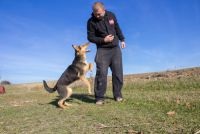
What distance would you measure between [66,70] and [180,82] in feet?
16.0

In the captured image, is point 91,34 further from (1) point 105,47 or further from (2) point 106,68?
(2) point 106,68

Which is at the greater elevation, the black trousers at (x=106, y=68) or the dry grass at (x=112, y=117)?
the black trousers at (x=106, y=68)

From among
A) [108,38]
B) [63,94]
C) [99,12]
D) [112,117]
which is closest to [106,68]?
[108,38]

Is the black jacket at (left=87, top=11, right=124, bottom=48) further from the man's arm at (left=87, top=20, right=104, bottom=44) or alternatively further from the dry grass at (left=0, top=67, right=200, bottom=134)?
the dry grass at (left=0, top=67, right=200, bottom=134)

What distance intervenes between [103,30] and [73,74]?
1.55m

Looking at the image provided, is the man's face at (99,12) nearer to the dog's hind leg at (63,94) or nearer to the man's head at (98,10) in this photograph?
the man's head at (98,10)

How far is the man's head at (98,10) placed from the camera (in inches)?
402

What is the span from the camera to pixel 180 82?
46.6 feet

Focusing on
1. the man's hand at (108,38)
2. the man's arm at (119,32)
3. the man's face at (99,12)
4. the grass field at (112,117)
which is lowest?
the grass field at (112,117)

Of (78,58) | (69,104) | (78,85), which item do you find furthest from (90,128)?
(78,85)

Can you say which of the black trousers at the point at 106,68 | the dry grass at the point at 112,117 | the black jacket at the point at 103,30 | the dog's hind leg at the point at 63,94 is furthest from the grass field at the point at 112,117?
the black jacket at the point at 103,30

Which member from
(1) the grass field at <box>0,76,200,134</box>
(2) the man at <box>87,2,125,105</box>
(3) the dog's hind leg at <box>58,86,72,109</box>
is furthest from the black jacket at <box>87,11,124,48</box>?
(1) the grass field at <box>0,76,200,134</box>

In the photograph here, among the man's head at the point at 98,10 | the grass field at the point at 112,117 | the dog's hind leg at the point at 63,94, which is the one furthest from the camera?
the dog's hind leg at the point at 63,94

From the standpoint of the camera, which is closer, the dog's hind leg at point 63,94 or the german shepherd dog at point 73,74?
the dog's hind leg at point 63,94
